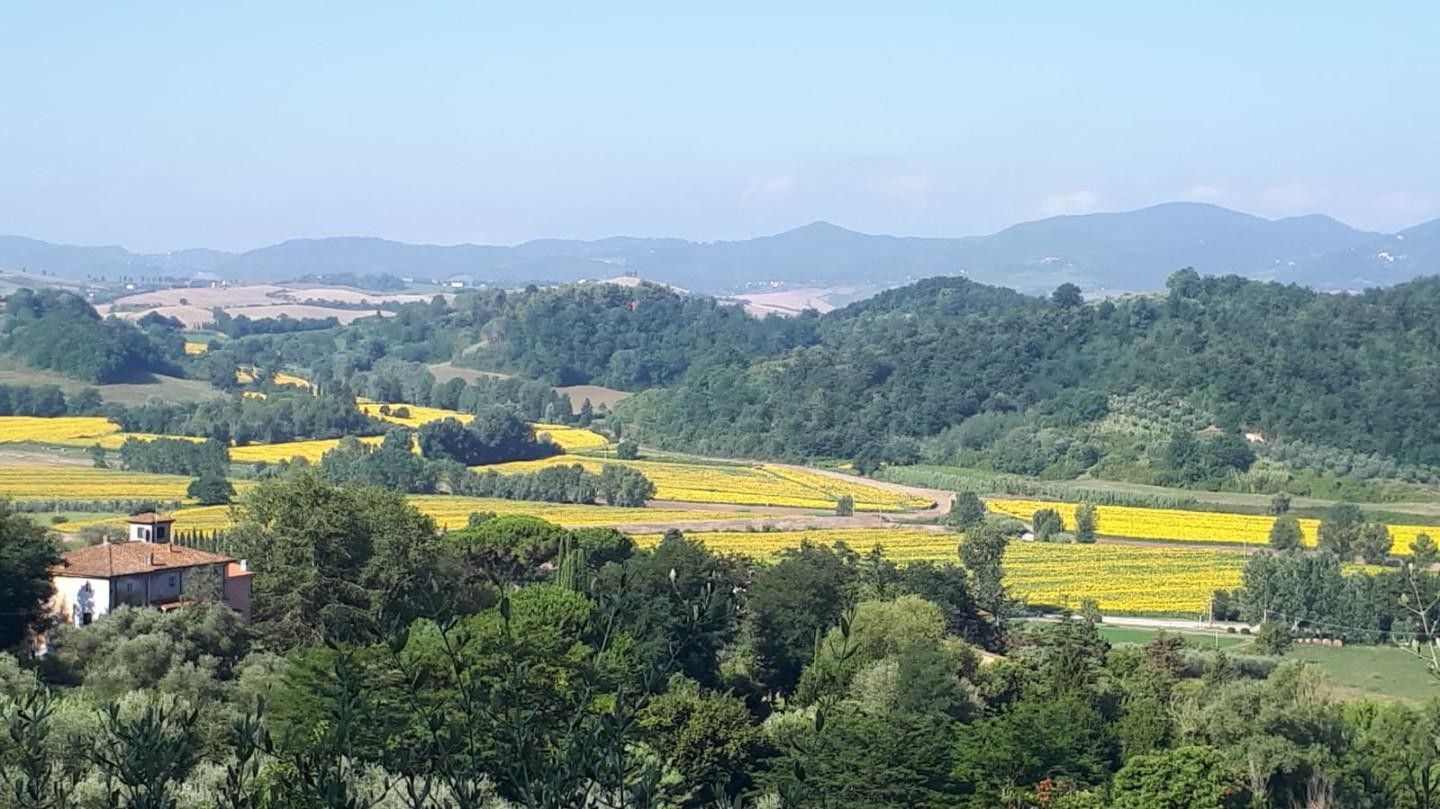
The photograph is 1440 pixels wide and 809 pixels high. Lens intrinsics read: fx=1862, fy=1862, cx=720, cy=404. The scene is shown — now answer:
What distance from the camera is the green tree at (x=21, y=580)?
30.9 metres

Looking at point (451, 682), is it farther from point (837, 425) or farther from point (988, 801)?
point (837, 425)

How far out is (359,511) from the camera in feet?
116

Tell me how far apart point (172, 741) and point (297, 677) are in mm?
18733

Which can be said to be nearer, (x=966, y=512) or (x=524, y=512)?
(x=524, y=512)

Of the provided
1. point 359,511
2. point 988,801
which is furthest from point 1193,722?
point 359,511

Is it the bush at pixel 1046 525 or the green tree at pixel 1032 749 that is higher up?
the green tree at pixel 1032 749

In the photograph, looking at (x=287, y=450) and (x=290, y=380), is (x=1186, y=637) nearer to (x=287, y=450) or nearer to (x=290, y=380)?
(x=287, y=450)

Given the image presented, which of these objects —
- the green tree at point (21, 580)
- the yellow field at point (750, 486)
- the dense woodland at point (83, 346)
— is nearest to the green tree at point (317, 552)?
the green tree at point (21, 580)

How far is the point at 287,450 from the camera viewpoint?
76.4 m

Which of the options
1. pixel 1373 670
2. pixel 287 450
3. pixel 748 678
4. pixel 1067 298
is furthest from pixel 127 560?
pixel 1067 298

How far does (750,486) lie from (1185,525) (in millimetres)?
18154

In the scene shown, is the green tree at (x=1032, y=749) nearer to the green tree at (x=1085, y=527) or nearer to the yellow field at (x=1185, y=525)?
the green tree at (x=1085, y=527)

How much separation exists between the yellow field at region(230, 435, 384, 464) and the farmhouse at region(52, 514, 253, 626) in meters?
35.4

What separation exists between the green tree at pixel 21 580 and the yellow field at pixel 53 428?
4455 cm
